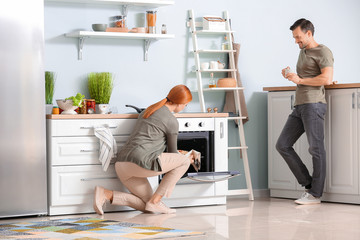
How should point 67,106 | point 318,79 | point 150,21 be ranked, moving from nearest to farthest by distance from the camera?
point 67,106
point 318,79
point 150,21

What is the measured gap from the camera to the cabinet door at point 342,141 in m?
5.91

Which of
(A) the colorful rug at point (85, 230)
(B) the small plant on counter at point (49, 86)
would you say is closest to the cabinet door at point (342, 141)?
(A) the colorful rug at point (85, 230)

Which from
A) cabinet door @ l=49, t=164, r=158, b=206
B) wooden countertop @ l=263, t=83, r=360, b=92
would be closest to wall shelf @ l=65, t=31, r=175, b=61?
cabinet door @ l=49, t=164, r=158, b=206

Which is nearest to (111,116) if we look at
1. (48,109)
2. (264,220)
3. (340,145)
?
(48,109)

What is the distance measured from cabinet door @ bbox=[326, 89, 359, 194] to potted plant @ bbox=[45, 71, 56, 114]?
2.38m

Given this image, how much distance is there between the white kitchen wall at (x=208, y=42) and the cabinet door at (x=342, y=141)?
0.90 m

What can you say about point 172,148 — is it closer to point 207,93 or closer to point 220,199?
point 220,199

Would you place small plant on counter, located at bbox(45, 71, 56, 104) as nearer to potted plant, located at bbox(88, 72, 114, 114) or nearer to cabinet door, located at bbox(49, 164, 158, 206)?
potted plant, located at bbox(88, 72, 114, 114)

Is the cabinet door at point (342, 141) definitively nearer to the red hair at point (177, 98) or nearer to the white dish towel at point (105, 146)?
the red hair at point (177, 98)

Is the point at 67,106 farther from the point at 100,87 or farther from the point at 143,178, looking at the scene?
the point at 143,178

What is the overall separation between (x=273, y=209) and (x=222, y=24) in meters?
1.81

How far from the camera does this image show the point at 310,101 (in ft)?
19.0

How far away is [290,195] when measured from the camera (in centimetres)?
645

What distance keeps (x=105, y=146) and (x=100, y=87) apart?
60cm
